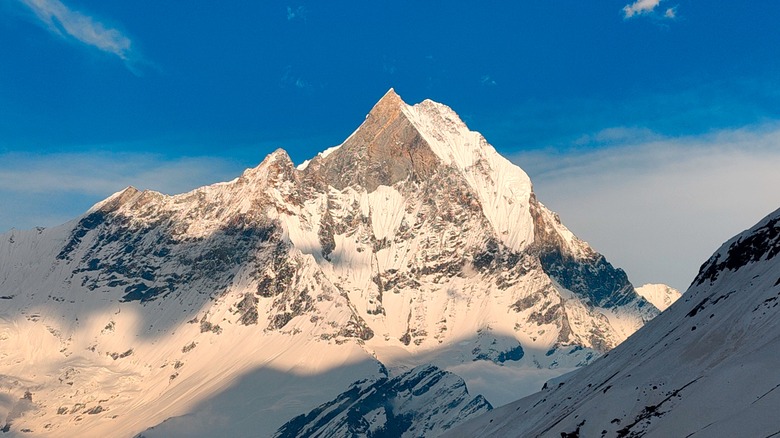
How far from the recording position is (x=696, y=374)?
123 metres

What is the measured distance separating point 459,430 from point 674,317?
42.6 metres

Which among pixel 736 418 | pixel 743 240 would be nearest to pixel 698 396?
pixel 736 418

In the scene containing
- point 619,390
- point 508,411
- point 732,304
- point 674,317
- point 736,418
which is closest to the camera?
point 736,418

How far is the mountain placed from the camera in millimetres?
103062

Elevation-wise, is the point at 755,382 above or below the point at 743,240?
below

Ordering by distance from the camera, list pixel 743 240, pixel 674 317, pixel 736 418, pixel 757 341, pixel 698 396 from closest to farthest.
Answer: pixel 736 418, pixel 698 396, pixel 757 341, pixel 743 240, pixel 674 317

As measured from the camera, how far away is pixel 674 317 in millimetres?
173125

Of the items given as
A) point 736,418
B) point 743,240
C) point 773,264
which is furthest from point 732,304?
point 736,418

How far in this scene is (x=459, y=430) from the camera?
191500mm

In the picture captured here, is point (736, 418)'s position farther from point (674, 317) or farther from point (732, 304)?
point (674, 317)

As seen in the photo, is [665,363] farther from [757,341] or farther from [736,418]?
[736,418]

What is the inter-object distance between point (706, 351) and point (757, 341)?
1249 centimetres

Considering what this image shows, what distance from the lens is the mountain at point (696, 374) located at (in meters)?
103

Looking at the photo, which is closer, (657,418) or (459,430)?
(657,418)
